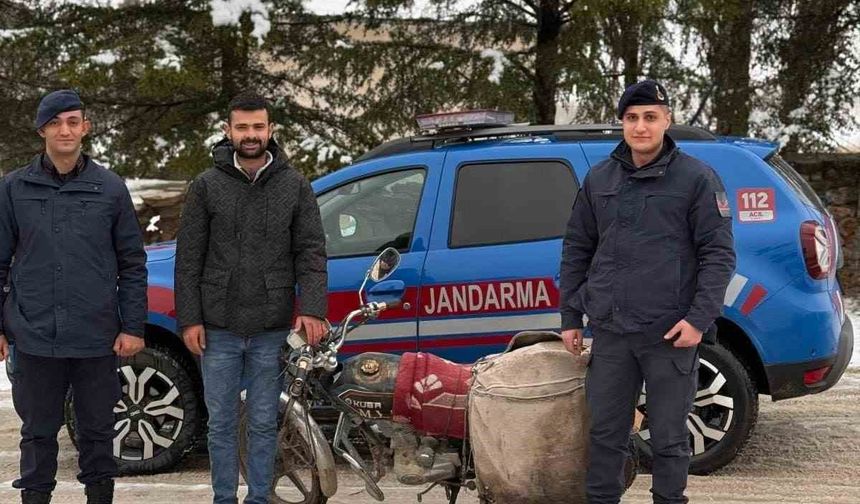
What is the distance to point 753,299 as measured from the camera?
5.45 m

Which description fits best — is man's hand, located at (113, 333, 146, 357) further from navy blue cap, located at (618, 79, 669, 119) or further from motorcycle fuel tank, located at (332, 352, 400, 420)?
navy blue cap, located at (618, 79, 669, 119)

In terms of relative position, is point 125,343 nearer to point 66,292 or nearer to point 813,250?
point 66,292

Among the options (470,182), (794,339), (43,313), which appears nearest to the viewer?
(43,313)

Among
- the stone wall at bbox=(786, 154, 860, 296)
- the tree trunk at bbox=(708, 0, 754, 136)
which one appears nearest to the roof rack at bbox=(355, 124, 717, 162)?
the tree trunk at bbox=(708, 0, 754, 136)

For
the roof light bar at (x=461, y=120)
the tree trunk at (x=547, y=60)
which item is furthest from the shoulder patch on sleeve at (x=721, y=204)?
the tree trunk at (x=547, y=60)

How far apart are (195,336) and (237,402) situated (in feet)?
1.07

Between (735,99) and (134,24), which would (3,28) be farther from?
(735,99)

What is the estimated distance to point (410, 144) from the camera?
19.8 ft

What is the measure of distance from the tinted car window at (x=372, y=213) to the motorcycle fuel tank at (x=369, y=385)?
1.17 m

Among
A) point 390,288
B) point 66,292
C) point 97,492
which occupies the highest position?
point 66,292

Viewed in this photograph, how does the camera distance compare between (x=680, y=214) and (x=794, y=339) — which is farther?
(x=794, y=339)

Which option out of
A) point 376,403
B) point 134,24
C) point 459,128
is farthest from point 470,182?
point 134,24

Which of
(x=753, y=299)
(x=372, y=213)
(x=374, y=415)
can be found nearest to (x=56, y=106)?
(x=374, y=415)

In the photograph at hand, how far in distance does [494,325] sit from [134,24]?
7.45m
